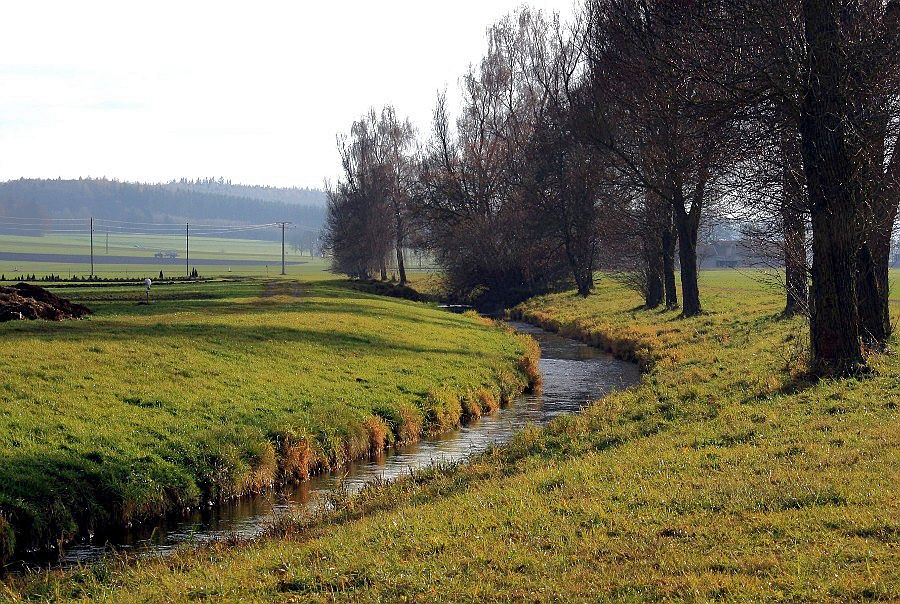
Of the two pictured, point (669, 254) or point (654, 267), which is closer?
point (669, 254)

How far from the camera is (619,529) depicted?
11312mm

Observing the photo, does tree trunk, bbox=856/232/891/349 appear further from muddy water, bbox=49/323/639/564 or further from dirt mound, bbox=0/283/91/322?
dirt mound, bbox=0/283/91/322

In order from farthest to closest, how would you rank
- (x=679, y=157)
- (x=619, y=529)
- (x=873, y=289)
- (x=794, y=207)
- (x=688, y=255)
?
(x=688, y=255) → (x=679, y=157) → (x=873, y=289) → (x=794, y=207) → (x=619, y=529)

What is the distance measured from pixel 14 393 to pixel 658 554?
15.0m

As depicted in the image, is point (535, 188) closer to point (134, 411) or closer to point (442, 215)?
point (442, 215)

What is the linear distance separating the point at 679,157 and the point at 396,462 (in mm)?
21316

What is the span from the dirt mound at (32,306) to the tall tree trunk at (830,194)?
24.5 m

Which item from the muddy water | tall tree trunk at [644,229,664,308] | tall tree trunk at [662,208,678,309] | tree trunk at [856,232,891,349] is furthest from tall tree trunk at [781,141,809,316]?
tall tree trunk at [644,229,664,308]

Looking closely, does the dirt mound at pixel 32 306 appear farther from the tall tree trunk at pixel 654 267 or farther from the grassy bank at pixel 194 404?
the tall tree trunk at pixel 654 267

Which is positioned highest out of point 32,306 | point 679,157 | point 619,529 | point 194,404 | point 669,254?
point 679,157

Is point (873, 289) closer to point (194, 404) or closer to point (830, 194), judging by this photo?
point (830, 194)

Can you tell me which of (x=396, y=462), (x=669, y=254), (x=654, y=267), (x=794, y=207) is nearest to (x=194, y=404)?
(x=396, y=462)

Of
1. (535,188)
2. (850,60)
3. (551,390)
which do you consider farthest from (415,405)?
(535,188)

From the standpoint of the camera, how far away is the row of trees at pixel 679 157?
22016 mm
